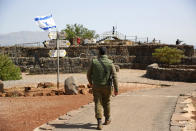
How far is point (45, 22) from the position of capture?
45.9 ft

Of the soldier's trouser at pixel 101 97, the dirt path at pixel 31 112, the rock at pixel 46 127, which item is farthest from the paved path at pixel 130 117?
the dirt path at pixel 31 112

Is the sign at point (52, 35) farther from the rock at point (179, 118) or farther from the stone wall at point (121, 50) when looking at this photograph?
the stone wall at point (121, 50)

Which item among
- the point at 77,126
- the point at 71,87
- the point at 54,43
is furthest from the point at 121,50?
the point at 77,126

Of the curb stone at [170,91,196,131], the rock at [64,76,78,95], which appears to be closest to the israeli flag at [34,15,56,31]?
the rock at [64,76,78,95]

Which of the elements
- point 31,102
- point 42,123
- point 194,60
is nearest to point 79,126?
point 42,123

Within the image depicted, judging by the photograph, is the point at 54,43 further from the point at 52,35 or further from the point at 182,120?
the point at 182,120

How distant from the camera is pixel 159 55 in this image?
26234 mm

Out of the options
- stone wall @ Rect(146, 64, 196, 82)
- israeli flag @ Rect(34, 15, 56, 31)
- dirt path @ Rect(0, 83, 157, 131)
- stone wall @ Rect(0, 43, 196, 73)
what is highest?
israeli flag @ Rect(34, 15, 56, 31)

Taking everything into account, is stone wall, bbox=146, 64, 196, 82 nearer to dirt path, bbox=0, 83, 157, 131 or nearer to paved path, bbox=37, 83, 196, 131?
paved path, bbox=37, 83, 196, 131

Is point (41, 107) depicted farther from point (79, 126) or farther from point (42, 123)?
point (79, 126)

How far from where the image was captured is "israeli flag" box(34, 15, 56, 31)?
13.9 meters

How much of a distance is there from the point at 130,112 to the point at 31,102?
3992 mm

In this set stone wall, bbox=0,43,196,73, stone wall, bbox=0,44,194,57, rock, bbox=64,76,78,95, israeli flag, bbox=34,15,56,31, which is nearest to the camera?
rock, bbox=64,76,78,95

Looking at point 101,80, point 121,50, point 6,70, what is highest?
point 121,50
